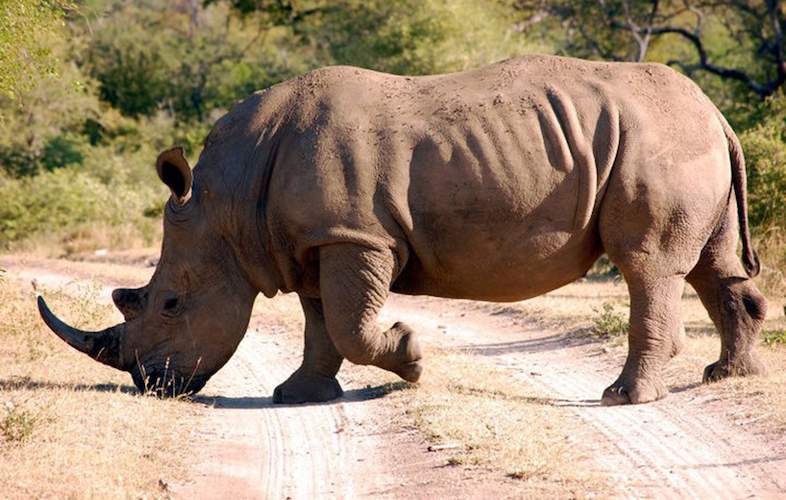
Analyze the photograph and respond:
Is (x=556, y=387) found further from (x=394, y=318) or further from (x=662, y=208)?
(x=394, y=318)

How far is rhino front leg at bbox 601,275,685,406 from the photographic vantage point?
29.5 ft

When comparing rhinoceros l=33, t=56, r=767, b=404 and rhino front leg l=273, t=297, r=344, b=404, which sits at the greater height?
rhinoceros l=33, t=56, r=767, b=404

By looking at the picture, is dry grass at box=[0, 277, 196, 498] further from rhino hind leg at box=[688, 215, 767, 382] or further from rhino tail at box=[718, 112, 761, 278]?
rhino tail at box=[718, 112, 761, 278]

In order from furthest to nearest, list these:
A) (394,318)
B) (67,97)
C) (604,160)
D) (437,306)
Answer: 1. (67,97)
2. (437,306)
3. (394,318)
4. (604,160)

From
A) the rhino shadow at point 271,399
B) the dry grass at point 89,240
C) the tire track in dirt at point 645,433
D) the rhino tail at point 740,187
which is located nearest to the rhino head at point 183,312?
the rhino shadow at point 271,399

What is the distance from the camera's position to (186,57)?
41.9 m

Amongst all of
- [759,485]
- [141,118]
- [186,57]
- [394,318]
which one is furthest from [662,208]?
[186,57]

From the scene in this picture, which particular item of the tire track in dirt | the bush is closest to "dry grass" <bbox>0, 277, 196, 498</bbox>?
the tire track in dirt

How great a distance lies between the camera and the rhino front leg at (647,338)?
29.5ft

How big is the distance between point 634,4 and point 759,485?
21547mm

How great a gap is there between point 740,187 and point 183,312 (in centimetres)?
404

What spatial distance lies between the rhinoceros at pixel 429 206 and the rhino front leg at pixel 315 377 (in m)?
0.04

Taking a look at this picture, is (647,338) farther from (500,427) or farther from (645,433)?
(500,427)

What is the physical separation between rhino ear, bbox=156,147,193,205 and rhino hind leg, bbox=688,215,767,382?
372 cm
